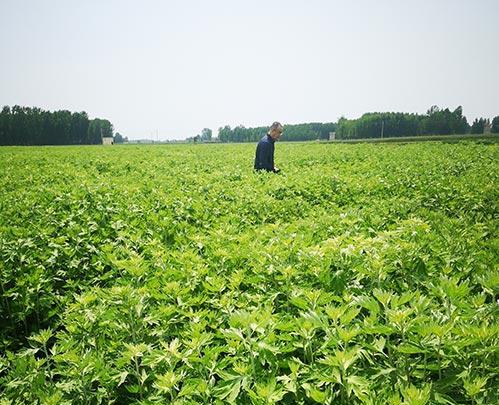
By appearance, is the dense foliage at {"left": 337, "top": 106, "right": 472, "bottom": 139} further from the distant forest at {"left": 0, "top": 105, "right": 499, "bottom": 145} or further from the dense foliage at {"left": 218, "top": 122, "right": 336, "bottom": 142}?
the dense foliage at {"left": 218, "top": 122, "right": 336, "bottom": 142}

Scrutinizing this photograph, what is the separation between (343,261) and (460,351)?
1055 mm

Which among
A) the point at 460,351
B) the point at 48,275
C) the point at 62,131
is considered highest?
the point at 62,131

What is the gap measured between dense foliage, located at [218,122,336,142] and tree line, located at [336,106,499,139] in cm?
2583

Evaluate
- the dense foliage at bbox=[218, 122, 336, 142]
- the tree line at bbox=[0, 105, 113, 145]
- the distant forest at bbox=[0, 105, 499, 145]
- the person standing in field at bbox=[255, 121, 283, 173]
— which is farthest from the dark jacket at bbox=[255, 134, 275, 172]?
the dense foliage at bbox=[218, 122, 336, 142]

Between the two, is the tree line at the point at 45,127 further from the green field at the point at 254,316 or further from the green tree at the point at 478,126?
the green tree at the point at 478,126

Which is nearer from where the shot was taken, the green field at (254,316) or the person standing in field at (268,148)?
the green field at (254,316)

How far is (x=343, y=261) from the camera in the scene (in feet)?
8.33

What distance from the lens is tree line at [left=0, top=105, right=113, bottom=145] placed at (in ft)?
324

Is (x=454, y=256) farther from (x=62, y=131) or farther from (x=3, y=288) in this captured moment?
(x=62, y=131)

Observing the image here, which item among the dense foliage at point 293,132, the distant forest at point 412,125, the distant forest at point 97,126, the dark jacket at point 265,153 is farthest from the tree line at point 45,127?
the dark jacket at point 265,153

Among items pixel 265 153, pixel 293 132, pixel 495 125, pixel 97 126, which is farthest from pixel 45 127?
pixel 495 125

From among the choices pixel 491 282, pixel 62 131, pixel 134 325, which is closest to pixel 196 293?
pixel 134 325

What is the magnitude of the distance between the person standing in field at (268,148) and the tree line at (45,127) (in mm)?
104028

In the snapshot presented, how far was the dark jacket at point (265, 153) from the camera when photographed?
9968mm
